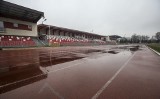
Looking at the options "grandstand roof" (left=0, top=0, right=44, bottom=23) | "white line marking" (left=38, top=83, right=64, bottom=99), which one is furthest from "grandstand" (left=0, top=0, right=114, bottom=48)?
"white line marking" (left=38, top=83, right=64, bottom=99)

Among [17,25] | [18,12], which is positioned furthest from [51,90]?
[17,25]

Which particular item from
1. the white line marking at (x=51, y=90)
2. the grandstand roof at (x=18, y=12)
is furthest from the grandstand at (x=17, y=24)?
the white line marking at (x=51, y=90)

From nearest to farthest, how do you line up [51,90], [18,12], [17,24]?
[51,90], [18,12], [17,24]

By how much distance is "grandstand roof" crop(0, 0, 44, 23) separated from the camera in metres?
24.6

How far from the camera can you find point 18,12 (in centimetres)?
2791

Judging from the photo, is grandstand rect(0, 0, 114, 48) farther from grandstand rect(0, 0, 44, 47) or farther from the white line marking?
the white line marking

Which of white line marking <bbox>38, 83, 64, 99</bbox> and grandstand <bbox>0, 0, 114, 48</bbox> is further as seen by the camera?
grandstand <bbox>0, 0, 114, 48</bbox>

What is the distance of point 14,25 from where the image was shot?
1152 inches

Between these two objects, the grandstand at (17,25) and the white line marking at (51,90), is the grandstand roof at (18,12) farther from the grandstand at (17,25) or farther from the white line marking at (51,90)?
the white line marking at (51,90)

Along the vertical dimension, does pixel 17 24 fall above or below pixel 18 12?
below

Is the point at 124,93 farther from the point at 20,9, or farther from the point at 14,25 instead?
the point at 14,25

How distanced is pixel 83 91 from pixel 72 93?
1.31 ft

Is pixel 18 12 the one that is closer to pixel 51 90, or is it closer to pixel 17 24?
pixel 17 24

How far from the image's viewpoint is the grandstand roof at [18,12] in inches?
970
